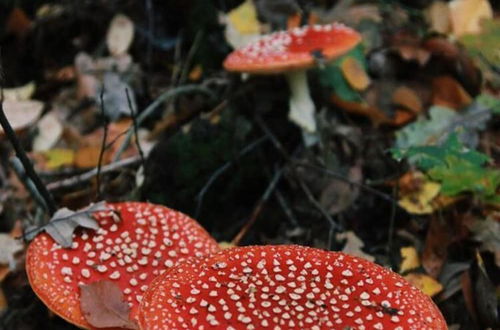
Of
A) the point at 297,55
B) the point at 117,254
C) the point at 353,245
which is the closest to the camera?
the point at 117,254

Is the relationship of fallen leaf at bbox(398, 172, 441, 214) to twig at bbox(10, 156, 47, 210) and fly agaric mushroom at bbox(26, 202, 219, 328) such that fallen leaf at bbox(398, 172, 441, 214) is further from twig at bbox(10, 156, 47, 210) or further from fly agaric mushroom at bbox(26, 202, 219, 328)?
twig at bbox(10, 156, 47, 210)

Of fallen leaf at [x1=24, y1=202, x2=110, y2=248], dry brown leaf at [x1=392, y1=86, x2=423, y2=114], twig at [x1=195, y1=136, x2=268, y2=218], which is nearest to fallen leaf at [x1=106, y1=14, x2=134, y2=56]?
twig at [x1=195, y1=136, x2=268, y2=218]

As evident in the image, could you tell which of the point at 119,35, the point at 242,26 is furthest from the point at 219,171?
the point at 119,35

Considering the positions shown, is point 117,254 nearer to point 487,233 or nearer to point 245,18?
point 487,233

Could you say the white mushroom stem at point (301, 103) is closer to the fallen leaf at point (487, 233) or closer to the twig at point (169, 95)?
the twig at point (169, 95)

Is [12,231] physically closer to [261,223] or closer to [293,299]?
[261,223]
